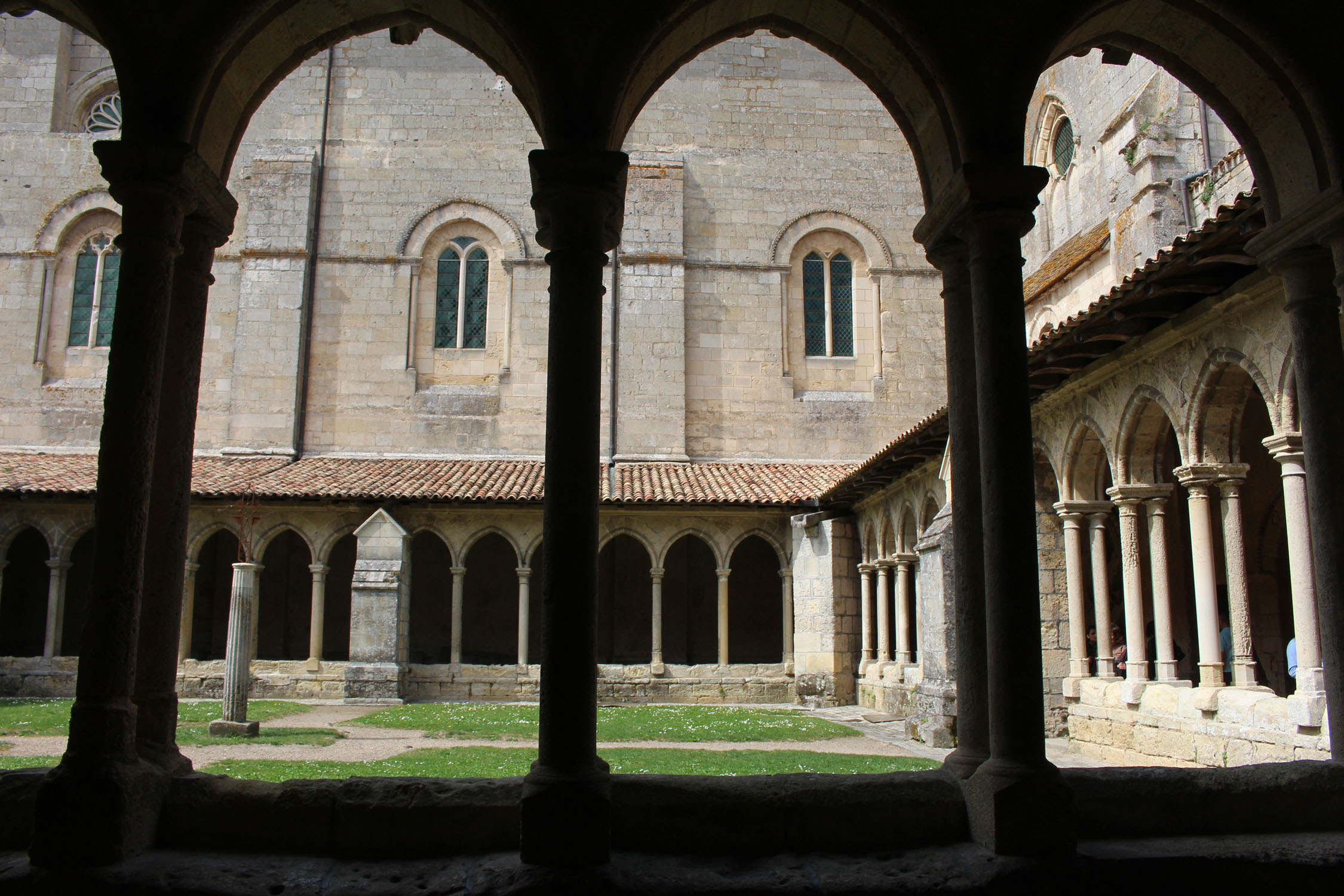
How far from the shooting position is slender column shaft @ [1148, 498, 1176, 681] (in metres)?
8.96

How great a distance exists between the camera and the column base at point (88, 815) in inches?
130

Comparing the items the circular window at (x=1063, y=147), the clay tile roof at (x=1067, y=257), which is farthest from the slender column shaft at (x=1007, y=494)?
the circular window at (x=1063, y=147)

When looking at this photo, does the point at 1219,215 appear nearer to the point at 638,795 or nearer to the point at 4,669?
the point at 638,795

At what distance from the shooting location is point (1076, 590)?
33.9 feet

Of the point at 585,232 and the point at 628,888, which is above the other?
the point at 585,232

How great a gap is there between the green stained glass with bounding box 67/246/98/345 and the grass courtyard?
812 centimetres

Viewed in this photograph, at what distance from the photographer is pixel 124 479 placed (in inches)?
144

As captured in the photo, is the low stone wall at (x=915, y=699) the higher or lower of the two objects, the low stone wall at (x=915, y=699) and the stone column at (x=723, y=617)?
the lower

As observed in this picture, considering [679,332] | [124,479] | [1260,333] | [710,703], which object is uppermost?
[679,332]

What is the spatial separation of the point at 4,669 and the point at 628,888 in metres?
16.0

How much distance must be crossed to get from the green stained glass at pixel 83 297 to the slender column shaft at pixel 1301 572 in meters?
20.0

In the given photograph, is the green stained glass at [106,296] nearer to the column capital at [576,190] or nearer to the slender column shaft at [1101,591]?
the slender column shaft at [1101,591]

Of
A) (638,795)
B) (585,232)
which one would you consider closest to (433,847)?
(638,795)

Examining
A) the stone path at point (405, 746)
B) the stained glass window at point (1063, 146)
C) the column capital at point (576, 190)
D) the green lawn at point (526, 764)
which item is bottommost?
the stone path at point (405, 746)
